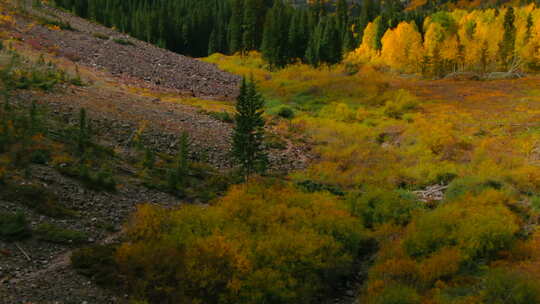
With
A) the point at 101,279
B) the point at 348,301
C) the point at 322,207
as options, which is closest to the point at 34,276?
the point at 101,279

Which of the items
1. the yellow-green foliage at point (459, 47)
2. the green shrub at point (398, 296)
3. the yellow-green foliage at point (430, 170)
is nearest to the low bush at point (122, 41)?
the yellow-green foliage at point (430, 170)

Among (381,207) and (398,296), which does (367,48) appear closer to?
(381,207)

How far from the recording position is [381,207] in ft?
63.4

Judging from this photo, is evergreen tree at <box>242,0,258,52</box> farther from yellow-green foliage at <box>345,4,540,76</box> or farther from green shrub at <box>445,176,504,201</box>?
green shrub at <box>445,176,504,201</box>

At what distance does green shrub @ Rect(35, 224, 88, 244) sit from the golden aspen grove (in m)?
Answer: 0.05

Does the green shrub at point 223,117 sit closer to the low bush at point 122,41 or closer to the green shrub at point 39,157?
the green shrub at point 39,157

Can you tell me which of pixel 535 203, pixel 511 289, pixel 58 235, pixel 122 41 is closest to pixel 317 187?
pixel 535 203

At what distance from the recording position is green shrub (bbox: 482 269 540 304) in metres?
11.2

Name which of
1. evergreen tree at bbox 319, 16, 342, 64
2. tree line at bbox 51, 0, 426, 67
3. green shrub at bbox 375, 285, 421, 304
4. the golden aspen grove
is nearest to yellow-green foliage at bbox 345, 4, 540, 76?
evergreen tree at bbox 319, 16, 342, 64

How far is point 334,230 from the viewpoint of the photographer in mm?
16406

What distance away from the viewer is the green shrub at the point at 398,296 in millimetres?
11758

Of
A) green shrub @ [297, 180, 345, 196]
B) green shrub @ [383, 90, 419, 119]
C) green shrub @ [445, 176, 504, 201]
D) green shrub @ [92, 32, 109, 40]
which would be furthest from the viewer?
green shrub @ [92, 32, 109, 40]

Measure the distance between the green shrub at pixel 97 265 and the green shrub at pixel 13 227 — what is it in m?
1.82

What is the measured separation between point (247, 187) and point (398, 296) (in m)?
9.52
